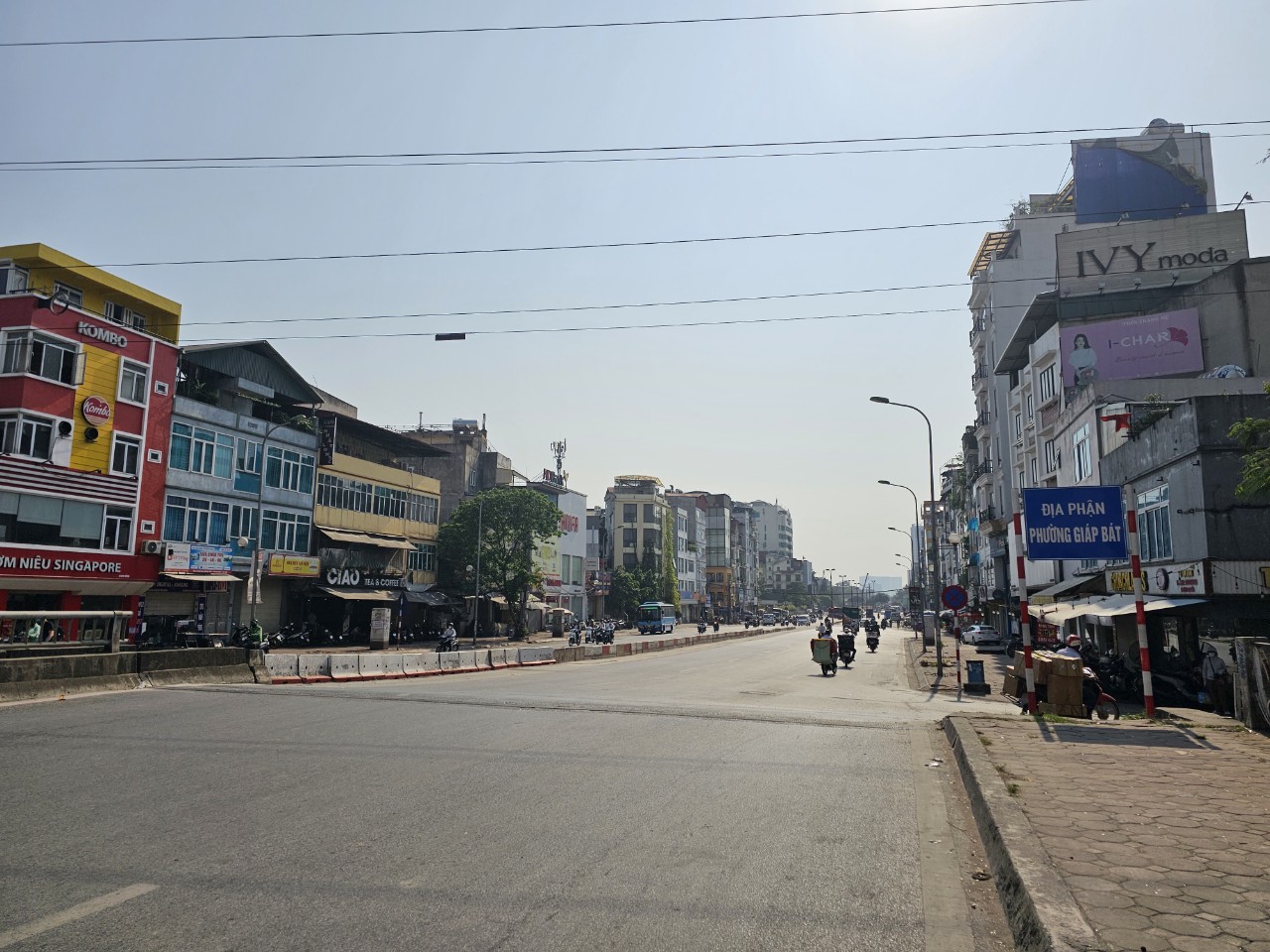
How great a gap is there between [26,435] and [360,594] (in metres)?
19.1

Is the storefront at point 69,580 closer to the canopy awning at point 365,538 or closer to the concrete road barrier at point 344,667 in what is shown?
the canopy awning at point 365,538

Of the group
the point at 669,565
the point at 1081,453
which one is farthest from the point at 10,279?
the point at 669,565

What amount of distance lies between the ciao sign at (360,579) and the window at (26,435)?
53.2ft

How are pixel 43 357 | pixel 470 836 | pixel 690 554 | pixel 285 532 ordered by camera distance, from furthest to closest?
pixel 690 554
pixel 285 532
pixel 43 357
pixel 470 836

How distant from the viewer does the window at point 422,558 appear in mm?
55656

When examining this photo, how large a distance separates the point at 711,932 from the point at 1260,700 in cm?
1125

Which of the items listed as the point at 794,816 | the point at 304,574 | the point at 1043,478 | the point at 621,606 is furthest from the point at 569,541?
the point at 794,816

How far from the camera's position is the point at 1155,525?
2462 centimetres

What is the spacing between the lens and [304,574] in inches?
1741

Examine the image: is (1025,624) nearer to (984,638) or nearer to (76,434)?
(76,434)

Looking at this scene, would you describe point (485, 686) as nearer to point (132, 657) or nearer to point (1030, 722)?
point (132, 657)

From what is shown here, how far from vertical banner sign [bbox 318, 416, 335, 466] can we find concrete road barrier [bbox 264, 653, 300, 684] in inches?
991

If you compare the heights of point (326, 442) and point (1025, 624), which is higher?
point (326, 442)

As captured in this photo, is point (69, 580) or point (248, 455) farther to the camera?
point (248, 455)
